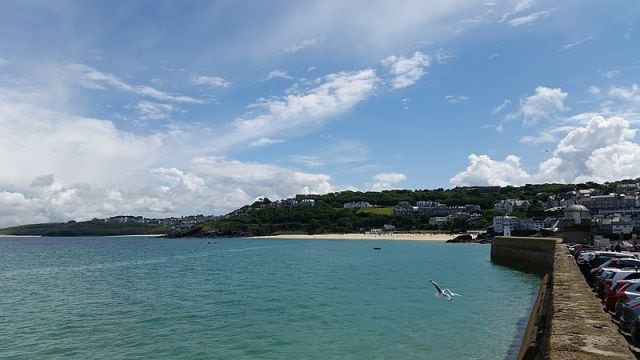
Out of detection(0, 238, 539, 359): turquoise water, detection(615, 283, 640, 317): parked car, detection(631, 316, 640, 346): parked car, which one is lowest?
detection(0, 238, 539, 359): turquoise water

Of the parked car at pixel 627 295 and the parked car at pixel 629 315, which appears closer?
the parked car at pixel 629 315

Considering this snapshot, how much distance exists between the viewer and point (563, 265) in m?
25.3

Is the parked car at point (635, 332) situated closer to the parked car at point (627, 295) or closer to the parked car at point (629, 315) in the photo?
the parked car at point (629, 315)

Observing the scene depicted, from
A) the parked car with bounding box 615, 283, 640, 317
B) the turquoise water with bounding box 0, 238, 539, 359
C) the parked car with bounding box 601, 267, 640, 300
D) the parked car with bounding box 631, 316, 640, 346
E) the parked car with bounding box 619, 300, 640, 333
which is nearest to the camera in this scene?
the parked car with bounding box 631, 316, 640, 346

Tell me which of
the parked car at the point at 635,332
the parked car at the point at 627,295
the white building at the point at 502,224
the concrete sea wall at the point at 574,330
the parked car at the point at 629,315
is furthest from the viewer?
the white building at the point at 502,224

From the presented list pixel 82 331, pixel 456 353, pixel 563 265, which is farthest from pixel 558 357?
pixel 82 331

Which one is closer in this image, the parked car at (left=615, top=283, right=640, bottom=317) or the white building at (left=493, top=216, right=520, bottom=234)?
the parked car at (left=615, top=283, right=640, bottom=317)

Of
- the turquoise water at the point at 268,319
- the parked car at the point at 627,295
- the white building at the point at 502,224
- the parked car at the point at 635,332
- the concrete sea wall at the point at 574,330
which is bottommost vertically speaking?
the turquoise water at the point at 268,319

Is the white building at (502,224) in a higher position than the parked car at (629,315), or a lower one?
higher

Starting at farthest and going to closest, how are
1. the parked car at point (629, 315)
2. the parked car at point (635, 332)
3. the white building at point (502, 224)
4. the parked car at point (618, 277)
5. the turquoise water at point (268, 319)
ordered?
1. the white building at point (502, 224)
2. the parked car at point (618, 277)
3. the turquoise water at point (268, 319)
4. the parked car at point (629, 315)
5. the parked car at point (635, 332)

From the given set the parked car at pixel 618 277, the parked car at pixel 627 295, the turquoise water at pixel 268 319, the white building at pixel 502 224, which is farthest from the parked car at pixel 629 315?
the white building at pixel 502 224

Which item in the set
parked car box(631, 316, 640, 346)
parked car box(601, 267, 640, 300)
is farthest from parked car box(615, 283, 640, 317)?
parked car box(601, 267, 640, 300)

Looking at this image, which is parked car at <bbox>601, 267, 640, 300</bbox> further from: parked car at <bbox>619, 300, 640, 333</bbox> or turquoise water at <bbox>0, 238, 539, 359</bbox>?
parked car at <bbox>619, 300, 640, 333</bbox>

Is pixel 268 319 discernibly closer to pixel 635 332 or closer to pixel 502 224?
pixel 635 332
